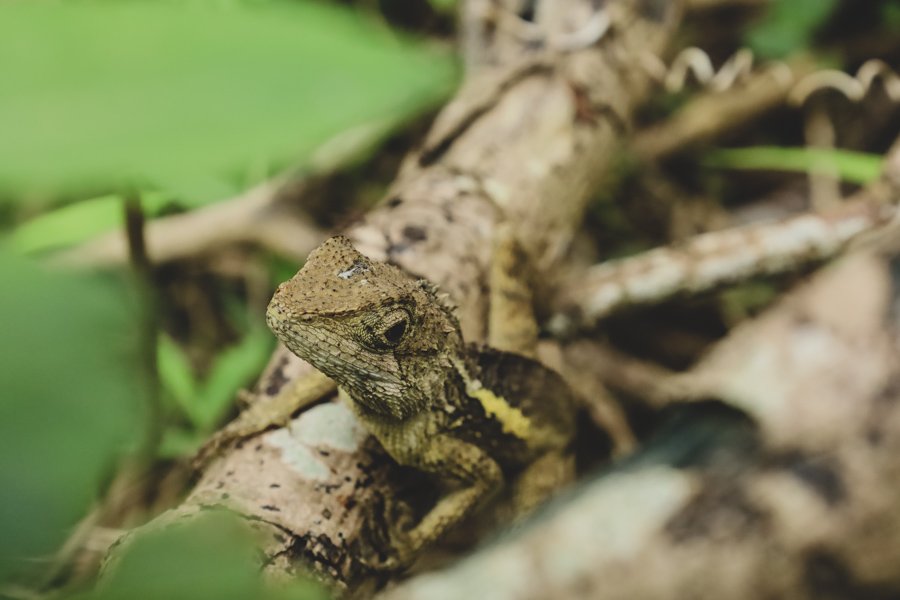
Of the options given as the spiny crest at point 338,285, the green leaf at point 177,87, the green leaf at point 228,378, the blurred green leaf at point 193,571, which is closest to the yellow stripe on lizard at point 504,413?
the spiny crest at point 338,285

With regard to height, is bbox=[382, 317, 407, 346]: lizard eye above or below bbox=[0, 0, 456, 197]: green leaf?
below

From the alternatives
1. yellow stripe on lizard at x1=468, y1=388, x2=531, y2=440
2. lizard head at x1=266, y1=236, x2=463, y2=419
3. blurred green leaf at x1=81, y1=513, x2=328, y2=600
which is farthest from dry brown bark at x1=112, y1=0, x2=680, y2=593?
blurred green leaf at x1=81, y1=513, x2=328, y2=600

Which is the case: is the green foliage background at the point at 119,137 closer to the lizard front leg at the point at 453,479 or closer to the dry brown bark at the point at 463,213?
the dry brown bark at the point at 463,213

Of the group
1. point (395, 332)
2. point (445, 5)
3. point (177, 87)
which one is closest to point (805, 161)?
point (445, 5)

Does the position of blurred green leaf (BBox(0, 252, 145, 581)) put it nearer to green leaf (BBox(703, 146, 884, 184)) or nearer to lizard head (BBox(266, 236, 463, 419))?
lizard head (BBox(266, 236, 463, 419))

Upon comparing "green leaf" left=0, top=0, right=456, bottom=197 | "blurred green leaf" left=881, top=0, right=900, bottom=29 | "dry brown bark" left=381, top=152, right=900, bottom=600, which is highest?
"blurred green leaf" left=881, top=0, right=900, bottom=29

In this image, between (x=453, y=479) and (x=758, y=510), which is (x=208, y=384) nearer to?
(x=453, y=479)
